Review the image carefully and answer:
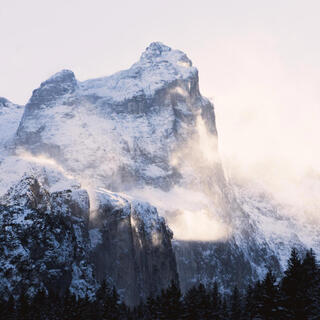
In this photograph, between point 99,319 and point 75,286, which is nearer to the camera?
point 99,319

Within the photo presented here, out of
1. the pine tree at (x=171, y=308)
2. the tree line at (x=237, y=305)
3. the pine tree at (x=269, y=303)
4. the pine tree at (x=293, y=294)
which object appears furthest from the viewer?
the pine tree at (x=171, y=308)

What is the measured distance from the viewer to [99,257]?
7815 inches

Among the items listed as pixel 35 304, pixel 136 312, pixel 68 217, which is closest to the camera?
pixel 35 304

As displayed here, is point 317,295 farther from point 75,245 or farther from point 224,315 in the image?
point 75,245

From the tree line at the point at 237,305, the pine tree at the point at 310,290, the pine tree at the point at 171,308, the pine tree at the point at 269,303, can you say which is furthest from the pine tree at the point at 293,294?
the pine tree at the point at 171,308

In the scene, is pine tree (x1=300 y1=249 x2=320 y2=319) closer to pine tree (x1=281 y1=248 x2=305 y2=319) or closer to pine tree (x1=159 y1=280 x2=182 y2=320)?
pine tree (x1=281 y1=248 x2=305 y2=319)

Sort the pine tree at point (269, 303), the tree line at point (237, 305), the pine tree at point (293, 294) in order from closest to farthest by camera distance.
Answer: the pine tree at point (293, 294) < the tree line at point (237, 305) < the pine tree at point (269, 303)

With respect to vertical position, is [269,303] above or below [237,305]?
below

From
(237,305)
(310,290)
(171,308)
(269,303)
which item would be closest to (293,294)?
(310,290)

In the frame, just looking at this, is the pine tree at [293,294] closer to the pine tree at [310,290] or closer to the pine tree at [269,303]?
the pine tree at [310,290]

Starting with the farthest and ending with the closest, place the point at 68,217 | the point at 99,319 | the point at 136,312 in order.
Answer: the point at 68,217
the point at 136,312
the point at 99,319

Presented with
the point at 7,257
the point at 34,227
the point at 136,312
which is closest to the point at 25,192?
the point at 34,227

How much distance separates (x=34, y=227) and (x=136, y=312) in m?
33.4

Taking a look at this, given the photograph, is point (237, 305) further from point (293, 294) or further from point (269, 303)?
point (293, 294)
